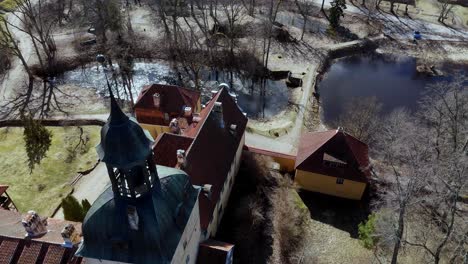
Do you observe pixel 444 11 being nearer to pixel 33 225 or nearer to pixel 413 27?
pixel 413 27

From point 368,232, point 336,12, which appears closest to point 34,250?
point 368,232

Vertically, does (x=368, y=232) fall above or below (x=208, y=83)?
below

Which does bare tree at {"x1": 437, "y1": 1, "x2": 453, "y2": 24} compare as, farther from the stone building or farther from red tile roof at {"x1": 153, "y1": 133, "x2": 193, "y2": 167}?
the stone building

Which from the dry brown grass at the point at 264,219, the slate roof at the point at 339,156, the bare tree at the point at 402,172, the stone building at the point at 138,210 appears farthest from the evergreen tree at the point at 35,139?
the bare tree at the point at 402,172

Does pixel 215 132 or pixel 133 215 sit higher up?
pixel 133 215

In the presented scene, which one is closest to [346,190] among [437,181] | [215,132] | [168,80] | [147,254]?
[437,181]

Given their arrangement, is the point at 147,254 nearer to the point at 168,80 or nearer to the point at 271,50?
the point at 168,80
